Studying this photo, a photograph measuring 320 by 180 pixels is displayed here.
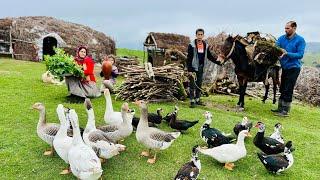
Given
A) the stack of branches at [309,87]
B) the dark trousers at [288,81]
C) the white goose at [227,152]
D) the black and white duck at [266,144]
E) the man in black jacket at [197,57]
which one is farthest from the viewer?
the stack of branches at [309,87]

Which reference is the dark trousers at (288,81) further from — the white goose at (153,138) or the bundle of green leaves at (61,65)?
the bundle of green leaves at (61,65)

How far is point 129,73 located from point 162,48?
1375 cm

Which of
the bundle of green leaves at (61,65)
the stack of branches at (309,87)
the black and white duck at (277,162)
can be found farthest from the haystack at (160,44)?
the black and white duck at (277,162)

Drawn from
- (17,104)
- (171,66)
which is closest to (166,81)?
(171,66)

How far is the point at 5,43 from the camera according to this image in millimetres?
30719

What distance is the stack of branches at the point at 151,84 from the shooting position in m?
14.7

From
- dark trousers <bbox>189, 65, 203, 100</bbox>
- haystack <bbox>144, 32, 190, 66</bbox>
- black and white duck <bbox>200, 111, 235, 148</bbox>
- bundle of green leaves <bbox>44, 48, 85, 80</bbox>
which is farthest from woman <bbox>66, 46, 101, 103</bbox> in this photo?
haystack <bbox>144, 32, 190, 66</bbox>

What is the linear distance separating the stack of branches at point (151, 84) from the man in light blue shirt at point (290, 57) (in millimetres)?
3839

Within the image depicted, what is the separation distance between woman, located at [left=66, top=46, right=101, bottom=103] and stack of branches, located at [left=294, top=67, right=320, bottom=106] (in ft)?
45.1

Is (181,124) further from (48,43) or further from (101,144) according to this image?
(48,43)

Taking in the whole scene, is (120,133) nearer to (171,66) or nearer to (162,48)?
(171,66)

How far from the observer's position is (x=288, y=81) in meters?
14.4

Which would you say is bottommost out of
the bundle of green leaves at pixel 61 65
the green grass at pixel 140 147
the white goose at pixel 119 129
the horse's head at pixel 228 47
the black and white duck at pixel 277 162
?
the green grass at pixel 140 147

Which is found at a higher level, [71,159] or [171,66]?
[171,66]
